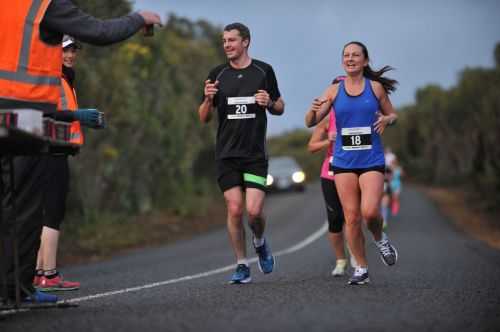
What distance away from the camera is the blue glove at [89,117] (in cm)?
643

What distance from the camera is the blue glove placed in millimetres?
6426

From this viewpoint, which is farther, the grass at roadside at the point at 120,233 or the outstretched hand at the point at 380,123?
the grass at roadside at the point at 120,233

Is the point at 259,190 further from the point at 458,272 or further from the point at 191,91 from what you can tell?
the point at 191,91

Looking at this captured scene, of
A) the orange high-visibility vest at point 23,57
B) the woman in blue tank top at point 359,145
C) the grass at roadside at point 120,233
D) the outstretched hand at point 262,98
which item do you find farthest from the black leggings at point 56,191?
the grass at roadside at point 120,233

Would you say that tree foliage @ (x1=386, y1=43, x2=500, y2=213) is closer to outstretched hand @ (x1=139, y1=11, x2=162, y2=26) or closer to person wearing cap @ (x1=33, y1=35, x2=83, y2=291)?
person wearing cap @ (x1=33, y1=35, x2=83, y2=291)

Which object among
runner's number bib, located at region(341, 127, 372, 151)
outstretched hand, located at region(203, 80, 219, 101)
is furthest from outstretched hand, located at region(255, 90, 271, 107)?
runner's number bib, located at region(341, 127, 372, 151)

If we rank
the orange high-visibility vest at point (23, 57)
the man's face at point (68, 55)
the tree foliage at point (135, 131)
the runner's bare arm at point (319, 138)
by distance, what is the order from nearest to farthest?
the orange high-visibility vest at point (23, 57)
the man's face at point (68, 55)
the runner's bare arm at point (319, 138)
the tree foliage at point (135, 131)

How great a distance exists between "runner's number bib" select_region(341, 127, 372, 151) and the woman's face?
56 cm

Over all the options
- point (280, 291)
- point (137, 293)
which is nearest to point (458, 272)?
point (280, 291)

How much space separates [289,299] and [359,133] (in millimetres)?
2074

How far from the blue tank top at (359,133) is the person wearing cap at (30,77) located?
8.87 ft

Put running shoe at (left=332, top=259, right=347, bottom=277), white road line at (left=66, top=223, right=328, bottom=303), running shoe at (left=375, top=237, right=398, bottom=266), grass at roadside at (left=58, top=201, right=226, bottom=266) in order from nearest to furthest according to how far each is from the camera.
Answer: white road line at (left=66, top=223, right=328, bottom=303) < running shoe at (left=375, top=237, right=398, bottom=266) < running shoe at (left=332, top=259, right=347, bottom=277) < grass at roadside at (left=58, top=201, right=226, bottom=266)

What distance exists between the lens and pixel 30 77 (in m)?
5.98

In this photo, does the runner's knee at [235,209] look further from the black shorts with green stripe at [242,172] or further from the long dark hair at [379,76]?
the long dark hair at [379,76]
